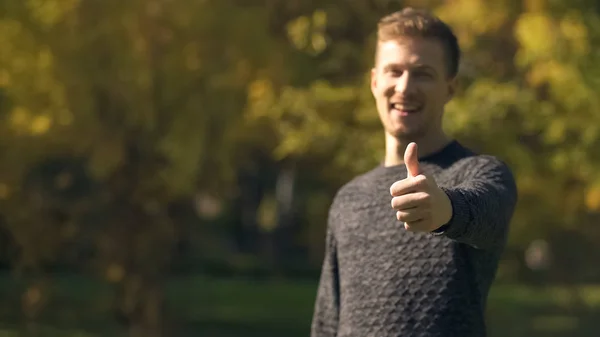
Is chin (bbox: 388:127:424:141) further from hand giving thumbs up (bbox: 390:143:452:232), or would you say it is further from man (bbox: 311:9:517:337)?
hand giving thumbs up (bbox: 390:143:452:232)

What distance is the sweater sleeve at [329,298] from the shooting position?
3033 mm

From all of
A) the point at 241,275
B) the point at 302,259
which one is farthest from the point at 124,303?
the point at 302,259

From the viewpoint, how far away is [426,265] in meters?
2.69

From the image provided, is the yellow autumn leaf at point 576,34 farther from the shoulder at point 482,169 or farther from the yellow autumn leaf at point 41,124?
the shoulder at point 482,169

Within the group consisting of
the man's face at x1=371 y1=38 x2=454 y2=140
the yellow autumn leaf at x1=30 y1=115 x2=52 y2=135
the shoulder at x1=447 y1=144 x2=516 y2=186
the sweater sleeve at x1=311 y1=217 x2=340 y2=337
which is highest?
the yellow autumn leaf at x1=30 y1=115 x2=52 y2=135

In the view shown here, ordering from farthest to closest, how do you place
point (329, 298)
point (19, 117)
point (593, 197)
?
point (19, 117), point (593, 197), point (329, 298)

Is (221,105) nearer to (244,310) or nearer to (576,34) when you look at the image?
(576,34)

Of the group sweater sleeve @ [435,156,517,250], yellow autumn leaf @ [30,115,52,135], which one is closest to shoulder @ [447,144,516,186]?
sweater sleeve @ [435,156,517,250]

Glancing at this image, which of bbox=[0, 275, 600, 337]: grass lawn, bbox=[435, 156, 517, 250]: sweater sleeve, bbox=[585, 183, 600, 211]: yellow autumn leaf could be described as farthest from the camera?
bbox=[0, 275, 600, 337]: grass lawn

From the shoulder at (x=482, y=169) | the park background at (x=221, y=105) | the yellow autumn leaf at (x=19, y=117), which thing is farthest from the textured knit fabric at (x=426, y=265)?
the yellow autumn leaf at (x=19, y=117)

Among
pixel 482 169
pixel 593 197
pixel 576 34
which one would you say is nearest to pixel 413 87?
pixel 482 169

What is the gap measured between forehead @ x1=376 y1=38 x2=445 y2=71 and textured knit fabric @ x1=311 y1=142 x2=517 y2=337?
0.25 meters

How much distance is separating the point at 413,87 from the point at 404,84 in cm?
3

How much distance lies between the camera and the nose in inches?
109
